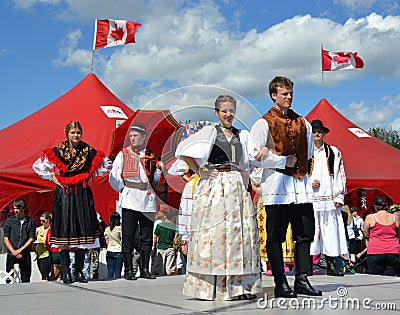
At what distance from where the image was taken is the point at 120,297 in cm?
476

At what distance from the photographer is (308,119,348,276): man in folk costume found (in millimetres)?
6633

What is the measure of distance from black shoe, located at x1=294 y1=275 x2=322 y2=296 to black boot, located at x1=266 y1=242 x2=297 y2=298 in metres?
0.18

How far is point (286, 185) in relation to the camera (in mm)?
4617

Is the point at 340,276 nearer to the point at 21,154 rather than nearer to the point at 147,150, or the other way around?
the point at 147,150

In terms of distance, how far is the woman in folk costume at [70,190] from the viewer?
Result: 19.3 ft

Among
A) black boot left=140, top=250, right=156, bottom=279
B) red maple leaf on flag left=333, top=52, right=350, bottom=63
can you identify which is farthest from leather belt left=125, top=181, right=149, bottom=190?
red maple leaf on flag left=333, top=52, right=350, bottom=63

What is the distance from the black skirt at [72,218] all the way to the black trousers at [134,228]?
45 cm

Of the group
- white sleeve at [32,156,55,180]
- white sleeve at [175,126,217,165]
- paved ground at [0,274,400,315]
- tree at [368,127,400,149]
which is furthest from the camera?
tree at [368,127,400,149]

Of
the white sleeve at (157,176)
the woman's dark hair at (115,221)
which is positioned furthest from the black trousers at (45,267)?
the white sleeve at (157,176)

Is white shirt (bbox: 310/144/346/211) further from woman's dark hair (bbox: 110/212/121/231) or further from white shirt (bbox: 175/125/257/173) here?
woman's dark hair (bbox: 110/212/121/231)

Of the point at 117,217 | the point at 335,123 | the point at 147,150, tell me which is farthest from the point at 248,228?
the point at 335,123

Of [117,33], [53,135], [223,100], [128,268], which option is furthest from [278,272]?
[117,33]

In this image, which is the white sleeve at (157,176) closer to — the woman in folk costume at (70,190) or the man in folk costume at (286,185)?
the woman in folk costume at (70,190)

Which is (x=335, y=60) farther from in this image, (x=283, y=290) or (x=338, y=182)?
(x=283, y=290)
